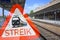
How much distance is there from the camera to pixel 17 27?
6.04 feet

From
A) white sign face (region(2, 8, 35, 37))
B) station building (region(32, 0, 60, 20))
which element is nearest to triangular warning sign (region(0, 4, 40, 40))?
white sign face (region(2, 8, 35, 37))

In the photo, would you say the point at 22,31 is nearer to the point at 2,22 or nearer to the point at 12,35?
the point at 12,35

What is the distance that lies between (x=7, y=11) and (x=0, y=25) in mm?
208

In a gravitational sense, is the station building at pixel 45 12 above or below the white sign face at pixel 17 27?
above

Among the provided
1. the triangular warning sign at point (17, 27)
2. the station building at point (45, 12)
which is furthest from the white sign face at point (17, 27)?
the station building at point (45, 12)

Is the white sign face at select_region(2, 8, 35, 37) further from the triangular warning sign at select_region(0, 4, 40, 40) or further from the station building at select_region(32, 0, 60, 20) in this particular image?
the station building at select_region(32, 0, 60, 20)

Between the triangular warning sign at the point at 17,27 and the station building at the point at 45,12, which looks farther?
the station building at the point at 45,12

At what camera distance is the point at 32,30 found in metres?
1.86

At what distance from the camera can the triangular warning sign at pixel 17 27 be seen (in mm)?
1794

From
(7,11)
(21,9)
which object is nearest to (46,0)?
(21,9)

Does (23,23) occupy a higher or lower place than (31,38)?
higher

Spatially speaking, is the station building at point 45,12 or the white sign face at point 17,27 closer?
the white sign face at point 17,27

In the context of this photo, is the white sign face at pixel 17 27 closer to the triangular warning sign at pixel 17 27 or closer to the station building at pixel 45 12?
the triangular warning sign at pixel 17 27

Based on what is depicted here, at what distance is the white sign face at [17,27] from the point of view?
1782 millimetres
